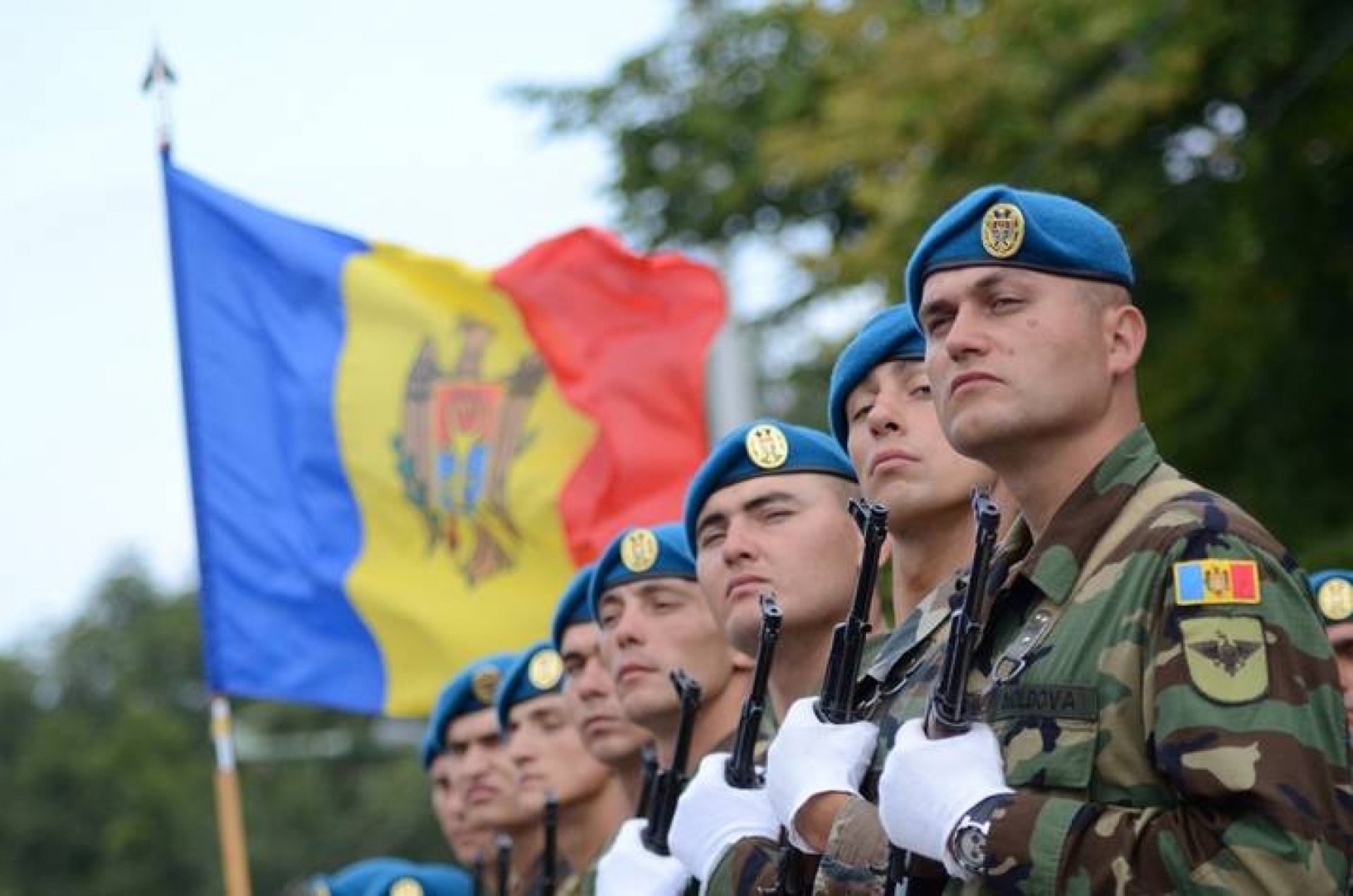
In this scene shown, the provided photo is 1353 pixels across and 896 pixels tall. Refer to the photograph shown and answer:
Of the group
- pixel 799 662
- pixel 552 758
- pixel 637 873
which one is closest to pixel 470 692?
pixel 552 758

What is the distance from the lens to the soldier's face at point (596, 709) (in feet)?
25.7

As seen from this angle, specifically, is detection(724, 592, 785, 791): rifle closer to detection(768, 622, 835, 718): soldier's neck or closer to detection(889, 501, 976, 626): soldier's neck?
detection(889, 501, 976, 626): soldier's neck

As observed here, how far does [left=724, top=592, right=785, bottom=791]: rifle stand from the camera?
5.26 m

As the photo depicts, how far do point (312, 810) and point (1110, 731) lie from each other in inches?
1593

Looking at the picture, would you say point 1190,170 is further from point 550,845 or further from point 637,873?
point 637,873

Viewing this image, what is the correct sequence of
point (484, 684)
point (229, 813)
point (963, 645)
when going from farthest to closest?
point (484, 684) < point (229, 813) < point (963, 645)

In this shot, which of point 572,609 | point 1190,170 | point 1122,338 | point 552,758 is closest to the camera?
point 1122,338

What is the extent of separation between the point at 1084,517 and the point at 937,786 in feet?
1.65

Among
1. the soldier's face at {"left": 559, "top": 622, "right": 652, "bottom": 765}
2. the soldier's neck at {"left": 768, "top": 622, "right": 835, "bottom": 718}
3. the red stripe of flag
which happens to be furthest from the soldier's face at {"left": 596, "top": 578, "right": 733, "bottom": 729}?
the red stripe of flag

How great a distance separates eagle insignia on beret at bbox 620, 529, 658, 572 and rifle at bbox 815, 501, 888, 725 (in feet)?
8.94

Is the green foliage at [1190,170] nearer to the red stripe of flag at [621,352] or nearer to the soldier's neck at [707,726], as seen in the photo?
the red stripe of flag at [621,352]

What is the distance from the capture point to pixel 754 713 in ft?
17.6

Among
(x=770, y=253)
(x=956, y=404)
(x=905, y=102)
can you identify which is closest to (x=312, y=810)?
(x=770, y=253)

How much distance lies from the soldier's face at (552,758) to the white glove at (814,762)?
13.2ft
